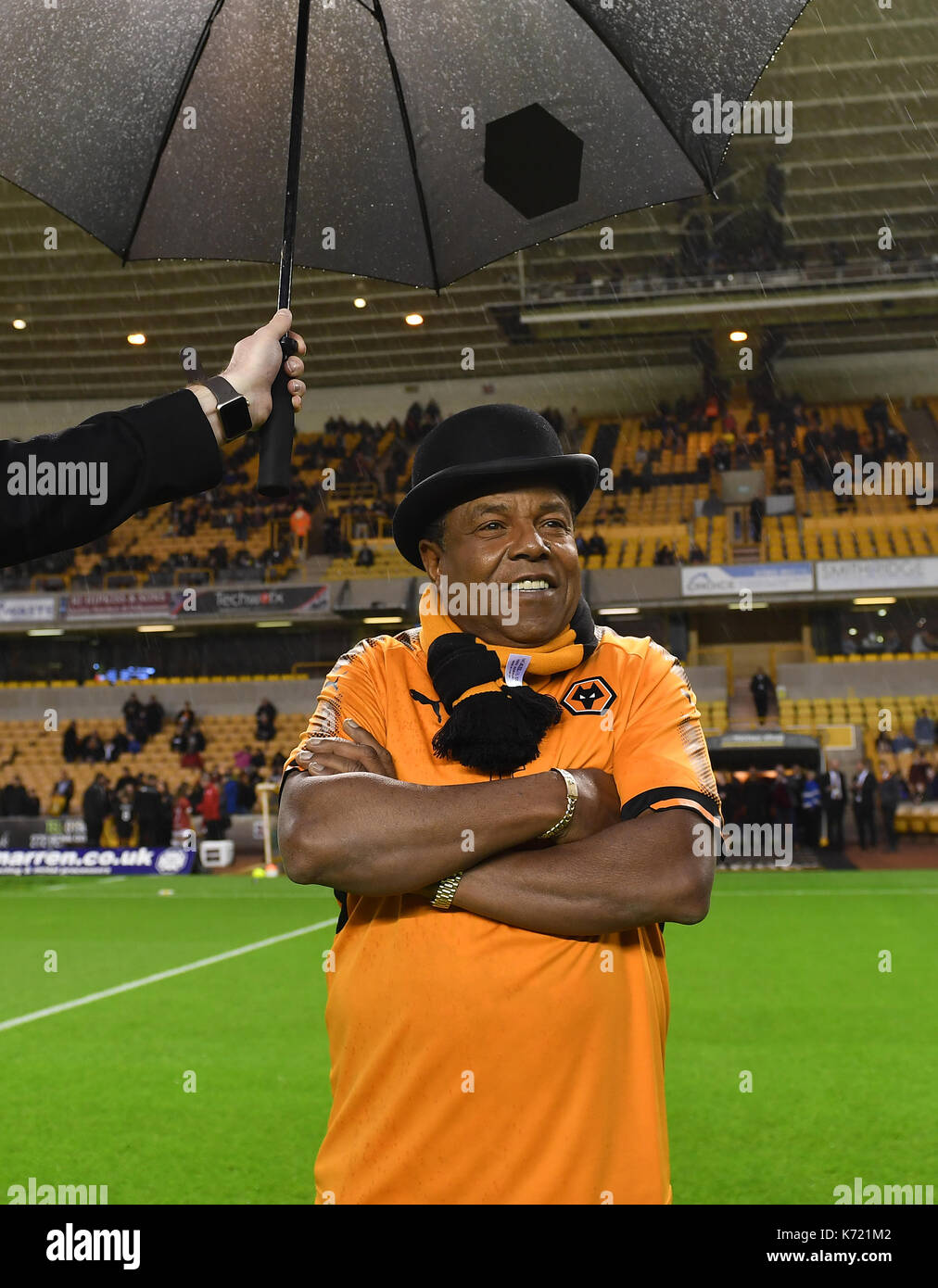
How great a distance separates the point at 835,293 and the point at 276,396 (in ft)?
82.1

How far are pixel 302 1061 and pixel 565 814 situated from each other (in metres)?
4.88

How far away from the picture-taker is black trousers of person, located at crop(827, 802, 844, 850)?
19.8 metres

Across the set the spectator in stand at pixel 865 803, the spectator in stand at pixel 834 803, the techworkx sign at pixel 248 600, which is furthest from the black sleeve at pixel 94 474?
the techworkx sign at pixel 248 600

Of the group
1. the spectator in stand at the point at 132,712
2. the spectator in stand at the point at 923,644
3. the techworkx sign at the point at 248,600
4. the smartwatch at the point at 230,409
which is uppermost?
the techworkx sign at the point at 248,600

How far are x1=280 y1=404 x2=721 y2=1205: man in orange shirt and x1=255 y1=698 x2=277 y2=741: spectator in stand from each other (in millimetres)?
25400

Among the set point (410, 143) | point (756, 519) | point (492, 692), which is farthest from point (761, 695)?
point (492, 692)

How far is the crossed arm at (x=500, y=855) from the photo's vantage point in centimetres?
Answer: 192

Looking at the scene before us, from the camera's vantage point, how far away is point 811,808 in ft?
65.0

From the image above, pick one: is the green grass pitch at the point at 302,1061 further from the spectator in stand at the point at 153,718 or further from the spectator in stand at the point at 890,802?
the spectator in stand at the point at 153,718

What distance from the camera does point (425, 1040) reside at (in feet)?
6.31

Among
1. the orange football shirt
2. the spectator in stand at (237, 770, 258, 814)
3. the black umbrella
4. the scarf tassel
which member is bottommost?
the spectator in stand at (237, 770, 258, 814)

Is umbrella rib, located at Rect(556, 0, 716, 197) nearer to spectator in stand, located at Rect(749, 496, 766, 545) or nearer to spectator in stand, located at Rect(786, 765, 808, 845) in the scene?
spectator in stand, located at Rect(786, 765, 808, 845)

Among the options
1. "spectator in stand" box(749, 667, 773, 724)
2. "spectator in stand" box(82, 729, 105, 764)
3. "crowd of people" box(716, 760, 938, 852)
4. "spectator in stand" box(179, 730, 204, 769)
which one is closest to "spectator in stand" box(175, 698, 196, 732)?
"spectator in stand" box(179, 730, 204, 769)
